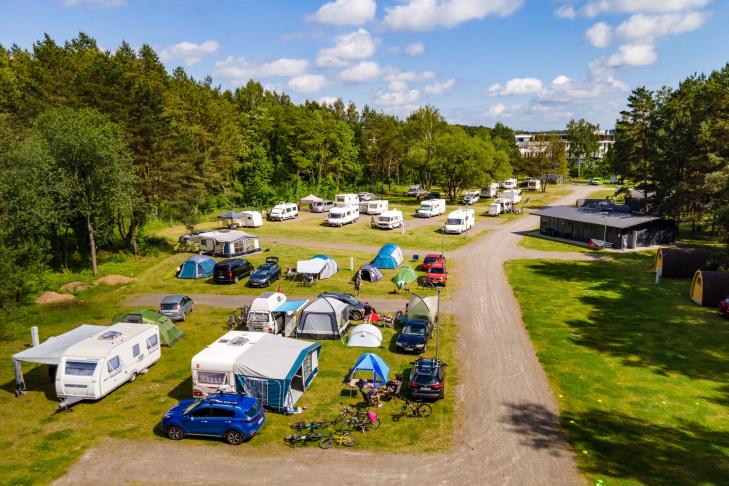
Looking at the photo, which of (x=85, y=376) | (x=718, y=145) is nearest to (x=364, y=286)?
(x=85, y=376)

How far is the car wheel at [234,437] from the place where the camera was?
15510 mm

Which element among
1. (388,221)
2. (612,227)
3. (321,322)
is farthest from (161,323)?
(612,227)

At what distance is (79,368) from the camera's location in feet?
59.4

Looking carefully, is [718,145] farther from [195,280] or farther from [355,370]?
[195,280]

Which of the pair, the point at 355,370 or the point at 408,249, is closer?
the point at 355,370

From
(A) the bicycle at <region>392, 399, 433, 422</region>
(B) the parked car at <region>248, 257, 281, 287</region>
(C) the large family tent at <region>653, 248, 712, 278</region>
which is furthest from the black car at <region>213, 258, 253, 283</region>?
(C) the large family tent at <region>653, 248, 712, 278</region>

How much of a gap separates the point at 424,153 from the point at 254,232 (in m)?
39.5

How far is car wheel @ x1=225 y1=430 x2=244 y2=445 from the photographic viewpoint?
15.5 meters

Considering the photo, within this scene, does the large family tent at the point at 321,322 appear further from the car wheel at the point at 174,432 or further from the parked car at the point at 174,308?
the car wheel at the point at 174,432

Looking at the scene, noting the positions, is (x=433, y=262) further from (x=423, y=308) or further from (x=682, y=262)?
(x=682, y=262)

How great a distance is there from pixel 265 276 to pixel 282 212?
30609 millimetres

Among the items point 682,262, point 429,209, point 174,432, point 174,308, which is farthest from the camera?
point 429,209

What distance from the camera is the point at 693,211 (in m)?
51.7

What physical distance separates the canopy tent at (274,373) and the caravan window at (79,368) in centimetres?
574
